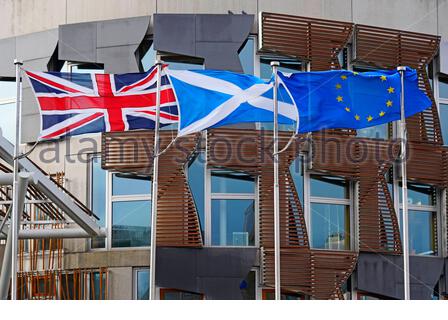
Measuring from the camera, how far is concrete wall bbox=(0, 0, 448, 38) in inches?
901

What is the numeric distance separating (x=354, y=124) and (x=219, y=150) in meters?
4.92

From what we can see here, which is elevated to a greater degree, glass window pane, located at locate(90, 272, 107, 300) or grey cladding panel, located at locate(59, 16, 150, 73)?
grey cladding panel, located at locate(59, 16, 150, 73)

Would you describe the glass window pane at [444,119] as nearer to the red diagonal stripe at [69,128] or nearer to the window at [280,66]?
the window at [280,66]

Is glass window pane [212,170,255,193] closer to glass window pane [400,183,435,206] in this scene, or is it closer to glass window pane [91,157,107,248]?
glass window pane [91,157,107,248]

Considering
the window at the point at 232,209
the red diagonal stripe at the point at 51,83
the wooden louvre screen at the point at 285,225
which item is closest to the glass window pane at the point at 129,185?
the window at the point at 232,209

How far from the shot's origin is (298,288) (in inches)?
853

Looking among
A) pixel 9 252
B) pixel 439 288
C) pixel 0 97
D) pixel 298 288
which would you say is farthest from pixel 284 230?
pixel 0 97

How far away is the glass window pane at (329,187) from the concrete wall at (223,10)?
4150 millimetres

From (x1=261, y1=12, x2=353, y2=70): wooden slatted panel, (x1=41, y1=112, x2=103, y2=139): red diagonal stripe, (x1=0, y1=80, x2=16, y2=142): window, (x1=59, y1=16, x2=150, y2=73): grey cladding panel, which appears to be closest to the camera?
(x1=41, y1=112, x2=103, y2=139): red diagonal stripe

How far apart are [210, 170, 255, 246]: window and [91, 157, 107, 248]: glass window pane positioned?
275 centimetres

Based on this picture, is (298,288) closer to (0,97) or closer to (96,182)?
(96,182)

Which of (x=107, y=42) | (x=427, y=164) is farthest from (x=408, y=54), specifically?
(x=107, y=42)

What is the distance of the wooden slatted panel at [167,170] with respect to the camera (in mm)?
21469

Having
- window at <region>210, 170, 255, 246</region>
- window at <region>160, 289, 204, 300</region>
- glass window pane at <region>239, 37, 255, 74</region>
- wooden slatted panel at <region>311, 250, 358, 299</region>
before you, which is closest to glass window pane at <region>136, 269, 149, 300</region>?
window at <region>160, 289, 204, 300</region>
